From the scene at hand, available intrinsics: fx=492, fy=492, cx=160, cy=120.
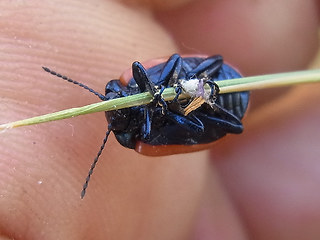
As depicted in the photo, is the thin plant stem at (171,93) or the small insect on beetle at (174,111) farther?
the small insect on beetle at (174,111)

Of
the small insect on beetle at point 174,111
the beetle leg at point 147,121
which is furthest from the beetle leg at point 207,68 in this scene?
the beetle leg at point 147,121

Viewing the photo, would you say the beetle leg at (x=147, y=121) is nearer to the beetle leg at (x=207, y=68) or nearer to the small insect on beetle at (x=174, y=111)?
the small insect on beetle at (x=174, y=111)

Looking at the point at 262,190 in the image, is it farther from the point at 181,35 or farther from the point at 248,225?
the point at 181,35

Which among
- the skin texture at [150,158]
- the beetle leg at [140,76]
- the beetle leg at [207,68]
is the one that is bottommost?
the skin texture at [150,158]

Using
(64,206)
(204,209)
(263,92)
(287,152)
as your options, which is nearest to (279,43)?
(263,92)

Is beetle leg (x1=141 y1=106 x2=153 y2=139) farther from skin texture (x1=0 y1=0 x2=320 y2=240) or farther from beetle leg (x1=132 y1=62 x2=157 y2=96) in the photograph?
skin texture (x1=0 y1=0 x2=320 y2=240)

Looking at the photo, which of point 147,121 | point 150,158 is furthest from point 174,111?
point 150,158

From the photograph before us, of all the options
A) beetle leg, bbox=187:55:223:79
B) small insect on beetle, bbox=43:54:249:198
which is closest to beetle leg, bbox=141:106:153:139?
small insect on beetle, bbox=43:54:249:198

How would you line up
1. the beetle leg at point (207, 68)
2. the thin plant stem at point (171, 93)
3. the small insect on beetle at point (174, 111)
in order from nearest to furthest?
the thin plant stem at point (171, 93) → the small insect on beetle at point (174, 111) → the beetle leg at point (207, 68)
